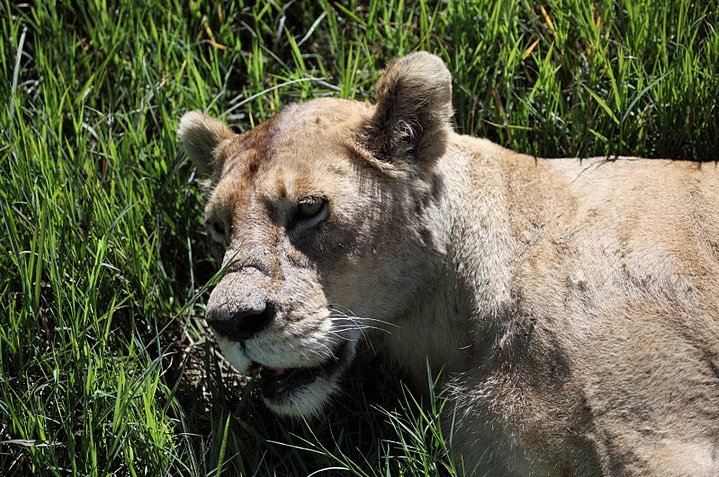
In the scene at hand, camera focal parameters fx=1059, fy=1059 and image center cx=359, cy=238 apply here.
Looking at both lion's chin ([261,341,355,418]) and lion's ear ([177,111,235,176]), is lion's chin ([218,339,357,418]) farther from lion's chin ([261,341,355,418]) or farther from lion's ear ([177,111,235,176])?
lion's ear ([177,111,235,176])

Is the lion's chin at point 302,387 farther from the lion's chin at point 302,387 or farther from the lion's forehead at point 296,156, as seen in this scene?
the lion's forehead at point 296,156

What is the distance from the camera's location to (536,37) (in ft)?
17.9

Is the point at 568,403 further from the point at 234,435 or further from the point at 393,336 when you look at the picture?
the point at 234,435

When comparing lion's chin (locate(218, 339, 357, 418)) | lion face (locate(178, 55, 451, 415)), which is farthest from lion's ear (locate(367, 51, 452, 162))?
lion's chin (locate(218, 339, 357, 418))

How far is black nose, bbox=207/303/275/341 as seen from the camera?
3.77 m

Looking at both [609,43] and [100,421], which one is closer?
[100,421]

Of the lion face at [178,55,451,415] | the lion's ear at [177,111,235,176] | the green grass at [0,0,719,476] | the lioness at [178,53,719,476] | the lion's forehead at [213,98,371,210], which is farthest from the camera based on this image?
the lion's ear at [177,111,235,176]

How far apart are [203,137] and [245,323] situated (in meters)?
1.21

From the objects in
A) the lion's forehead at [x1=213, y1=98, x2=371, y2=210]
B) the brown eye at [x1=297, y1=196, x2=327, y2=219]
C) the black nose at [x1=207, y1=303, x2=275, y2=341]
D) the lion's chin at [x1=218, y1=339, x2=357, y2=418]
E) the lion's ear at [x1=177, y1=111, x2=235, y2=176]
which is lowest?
the lion's chin at [x1=218, y1=339, x2=357, y2=418]

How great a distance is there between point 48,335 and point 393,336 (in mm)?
1511

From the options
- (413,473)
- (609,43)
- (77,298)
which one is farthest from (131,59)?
(413,473)

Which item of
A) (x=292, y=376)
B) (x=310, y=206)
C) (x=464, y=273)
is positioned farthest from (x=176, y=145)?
(x=464, y=273)

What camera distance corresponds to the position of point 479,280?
13.4ft

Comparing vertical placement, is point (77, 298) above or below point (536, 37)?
below
